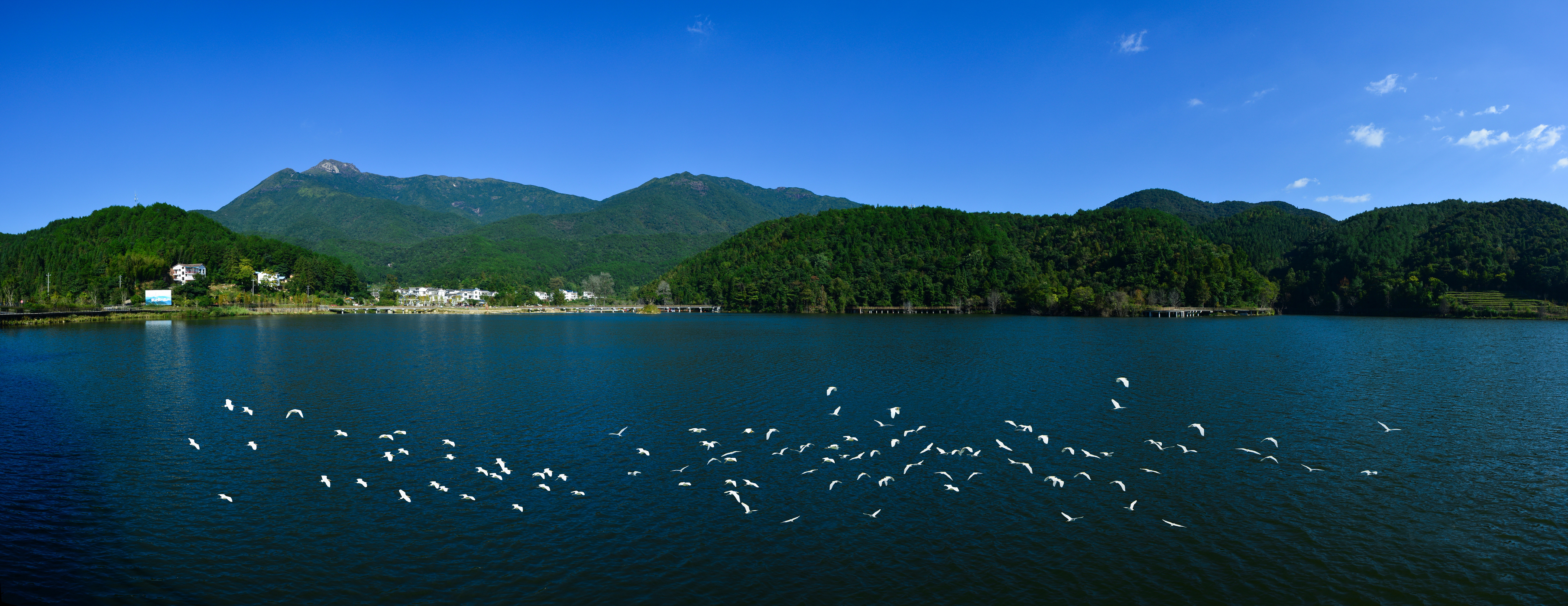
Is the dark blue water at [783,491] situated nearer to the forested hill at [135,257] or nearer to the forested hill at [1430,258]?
the forested hill at [135,257]

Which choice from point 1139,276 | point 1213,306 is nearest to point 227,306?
point 1139,276

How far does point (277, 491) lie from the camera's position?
16.7 meters

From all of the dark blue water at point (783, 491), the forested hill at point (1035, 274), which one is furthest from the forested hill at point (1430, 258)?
the dark blue water at point (783, 491)

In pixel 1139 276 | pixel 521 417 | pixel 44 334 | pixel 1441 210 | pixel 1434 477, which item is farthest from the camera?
pixel 1441 210

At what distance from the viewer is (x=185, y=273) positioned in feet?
488

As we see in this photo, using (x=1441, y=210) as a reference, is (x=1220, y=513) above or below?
below


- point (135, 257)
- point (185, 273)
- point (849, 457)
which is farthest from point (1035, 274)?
point (135, 257)

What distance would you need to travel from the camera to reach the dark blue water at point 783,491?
39.3 ft

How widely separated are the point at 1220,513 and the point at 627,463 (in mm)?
14770

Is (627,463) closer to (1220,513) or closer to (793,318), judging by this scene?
(1220,513)

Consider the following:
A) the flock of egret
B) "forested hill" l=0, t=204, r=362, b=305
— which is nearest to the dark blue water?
the flock of egret

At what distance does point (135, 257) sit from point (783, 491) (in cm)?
18691

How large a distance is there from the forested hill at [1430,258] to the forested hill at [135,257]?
803ft

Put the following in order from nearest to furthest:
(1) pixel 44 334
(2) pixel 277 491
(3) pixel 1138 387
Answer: (2) pixel 277 491, (3) pixel 1138 387, (1) pixel 44 334
